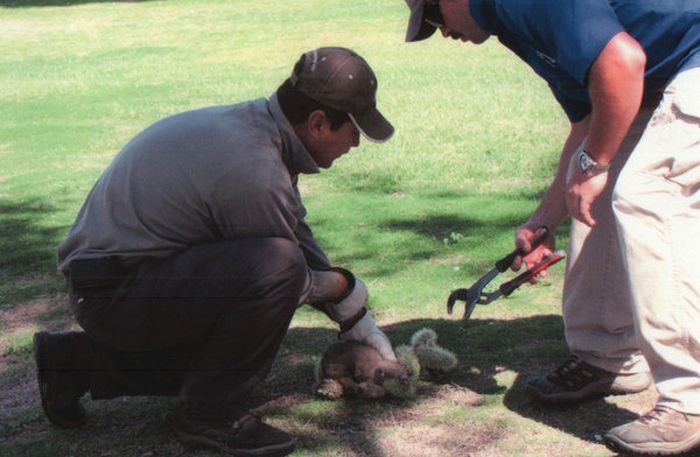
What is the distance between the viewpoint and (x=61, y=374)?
407cm

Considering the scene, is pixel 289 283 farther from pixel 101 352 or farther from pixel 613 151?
pixel 613 151

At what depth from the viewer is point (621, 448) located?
11.7ft

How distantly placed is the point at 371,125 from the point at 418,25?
0.38 metres

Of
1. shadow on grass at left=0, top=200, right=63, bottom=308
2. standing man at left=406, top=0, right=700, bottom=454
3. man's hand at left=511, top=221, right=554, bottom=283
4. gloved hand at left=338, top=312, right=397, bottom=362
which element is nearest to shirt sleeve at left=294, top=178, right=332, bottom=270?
gloved hand at left=338, top=312, right=397, bottom=362

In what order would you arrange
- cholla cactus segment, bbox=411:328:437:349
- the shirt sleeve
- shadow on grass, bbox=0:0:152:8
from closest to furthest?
the shirt sleeve, cholla cactus segment, bbox=411:328:437:349, shadow on grass, bbox=0:0:152:8

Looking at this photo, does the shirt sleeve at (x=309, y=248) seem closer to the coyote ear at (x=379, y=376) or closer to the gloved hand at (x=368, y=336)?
the gloved hand at (x=368, y=336)

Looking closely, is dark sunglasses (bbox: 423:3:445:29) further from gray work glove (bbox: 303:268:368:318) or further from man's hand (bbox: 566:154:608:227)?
gray work glove (bbox: 303:268:368:318)

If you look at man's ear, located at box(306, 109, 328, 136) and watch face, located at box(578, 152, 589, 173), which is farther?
man's ear, located at box(306, 109, 328, 136)

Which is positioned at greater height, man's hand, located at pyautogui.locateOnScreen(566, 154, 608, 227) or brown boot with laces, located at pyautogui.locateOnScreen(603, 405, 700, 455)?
man's hand, located at pyautogui.locateOnScreen(566, 154, 608, 227)

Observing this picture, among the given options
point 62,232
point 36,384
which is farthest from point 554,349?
point 62,232

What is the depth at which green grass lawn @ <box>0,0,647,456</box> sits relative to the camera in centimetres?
402

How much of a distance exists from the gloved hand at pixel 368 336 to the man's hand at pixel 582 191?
38.9 inches

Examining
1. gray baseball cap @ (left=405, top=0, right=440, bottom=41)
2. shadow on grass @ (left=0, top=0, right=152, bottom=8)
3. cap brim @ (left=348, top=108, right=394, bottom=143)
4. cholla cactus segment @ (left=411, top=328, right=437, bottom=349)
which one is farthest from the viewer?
shadow on grass @ (left=0, top=0, right=152, bottom=8)

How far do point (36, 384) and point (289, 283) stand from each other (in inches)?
59.1
